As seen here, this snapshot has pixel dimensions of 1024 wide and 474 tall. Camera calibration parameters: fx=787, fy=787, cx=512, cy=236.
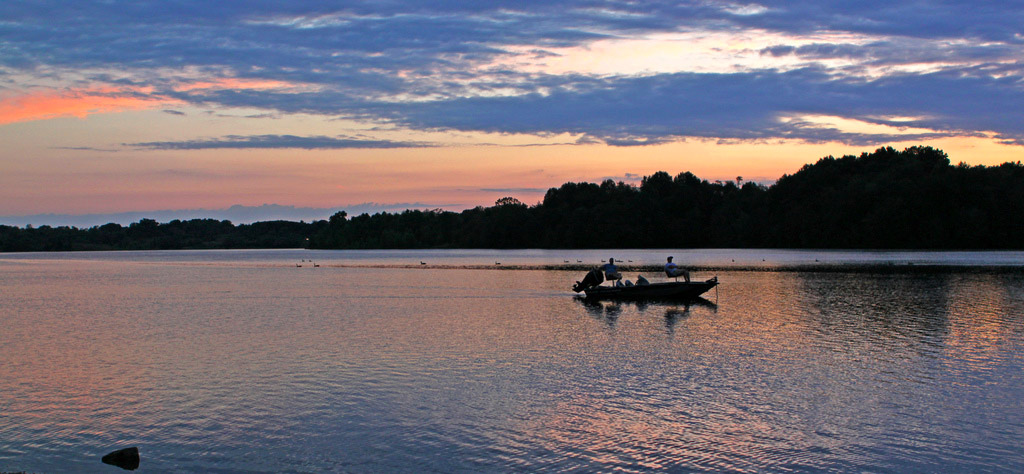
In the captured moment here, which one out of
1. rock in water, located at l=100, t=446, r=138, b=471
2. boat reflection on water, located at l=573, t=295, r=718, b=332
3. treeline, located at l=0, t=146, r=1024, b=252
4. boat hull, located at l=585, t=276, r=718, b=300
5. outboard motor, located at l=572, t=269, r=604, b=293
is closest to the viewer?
rock in water, located at l=100, t=446, r=138, b=471

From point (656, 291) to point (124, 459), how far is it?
91.0ft

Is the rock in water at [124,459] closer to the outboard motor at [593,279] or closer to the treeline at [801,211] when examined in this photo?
the outboard motor at [593,279]

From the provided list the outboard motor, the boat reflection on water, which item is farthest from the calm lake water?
the outboard motor

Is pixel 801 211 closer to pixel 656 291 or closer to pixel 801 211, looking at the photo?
pixel 801 211

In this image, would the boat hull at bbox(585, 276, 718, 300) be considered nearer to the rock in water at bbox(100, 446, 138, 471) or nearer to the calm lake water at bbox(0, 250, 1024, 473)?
the calm lake water at bbox(0, 250, 1024, 473)

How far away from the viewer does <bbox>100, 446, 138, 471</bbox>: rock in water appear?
35.1 ft

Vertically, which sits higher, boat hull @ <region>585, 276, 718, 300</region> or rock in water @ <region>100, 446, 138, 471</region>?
boat hull @ <region>585, 276, 718, 300</region>

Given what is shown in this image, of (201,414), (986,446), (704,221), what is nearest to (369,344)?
(201,414)

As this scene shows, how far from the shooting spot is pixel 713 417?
42.3ft

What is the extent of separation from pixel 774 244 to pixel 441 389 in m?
123

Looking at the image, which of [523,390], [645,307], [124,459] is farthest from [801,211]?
[124,459]

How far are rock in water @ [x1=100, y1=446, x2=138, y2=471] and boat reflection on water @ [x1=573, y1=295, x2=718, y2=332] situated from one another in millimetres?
17210

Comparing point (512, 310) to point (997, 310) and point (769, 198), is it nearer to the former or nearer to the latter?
point (997, 310)

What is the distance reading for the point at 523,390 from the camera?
598 inches
